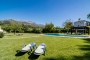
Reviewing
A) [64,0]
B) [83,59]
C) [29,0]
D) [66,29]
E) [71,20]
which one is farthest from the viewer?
[71,20]

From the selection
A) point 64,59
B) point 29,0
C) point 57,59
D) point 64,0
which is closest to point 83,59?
point 64,59

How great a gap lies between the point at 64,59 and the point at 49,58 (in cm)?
106

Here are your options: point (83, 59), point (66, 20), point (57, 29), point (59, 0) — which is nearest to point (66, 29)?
point (57, 29)

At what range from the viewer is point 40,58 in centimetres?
618

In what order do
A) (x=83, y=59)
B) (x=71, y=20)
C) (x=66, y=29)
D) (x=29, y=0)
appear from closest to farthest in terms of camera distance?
1. (x=83, y=59)
2. (x=29, y=0)
3. (x=66, y=29)
4. (x=71, y=20)

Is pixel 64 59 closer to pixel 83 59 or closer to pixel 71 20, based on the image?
pixel 83 59

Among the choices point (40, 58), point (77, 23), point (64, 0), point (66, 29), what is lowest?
point (40, 58)

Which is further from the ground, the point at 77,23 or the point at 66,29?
the point at 77,23

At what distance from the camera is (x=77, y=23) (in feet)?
134

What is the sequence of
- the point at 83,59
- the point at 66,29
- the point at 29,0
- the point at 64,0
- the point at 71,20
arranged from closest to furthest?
the point at 83,59, the point at 64,0, the point at 29,0, the point at 66,29, the point at 71,20

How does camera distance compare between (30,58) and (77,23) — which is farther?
(77,23)

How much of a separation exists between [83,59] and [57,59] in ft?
5.87

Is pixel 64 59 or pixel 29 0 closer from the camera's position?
pixel 64 59

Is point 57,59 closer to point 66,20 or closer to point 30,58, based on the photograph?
point 30,58
